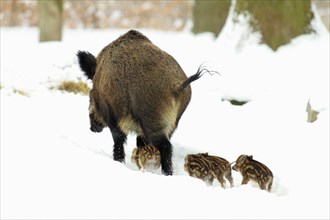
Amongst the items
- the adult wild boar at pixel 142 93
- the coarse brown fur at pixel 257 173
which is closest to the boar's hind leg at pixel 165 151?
the adult wild boar at pixel 142 93

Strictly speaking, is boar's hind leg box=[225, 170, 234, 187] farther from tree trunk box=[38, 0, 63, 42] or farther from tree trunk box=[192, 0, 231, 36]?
tree trunk box=[38, 0, 63, 42]

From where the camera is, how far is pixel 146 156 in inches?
279

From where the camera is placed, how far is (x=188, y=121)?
1019cm

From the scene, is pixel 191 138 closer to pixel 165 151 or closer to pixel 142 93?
pixel 165 151

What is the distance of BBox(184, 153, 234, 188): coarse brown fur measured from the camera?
22.6ft

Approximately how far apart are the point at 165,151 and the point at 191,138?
6.75ft

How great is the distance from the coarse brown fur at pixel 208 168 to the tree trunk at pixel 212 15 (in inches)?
310

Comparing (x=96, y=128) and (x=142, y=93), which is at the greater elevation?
(x=142, y=93)

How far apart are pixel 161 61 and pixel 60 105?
3.49m

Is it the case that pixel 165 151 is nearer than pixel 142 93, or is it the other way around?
pixel 142 93

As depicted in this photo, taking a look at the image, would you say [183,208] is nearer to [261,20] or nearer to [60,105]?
[60,105]

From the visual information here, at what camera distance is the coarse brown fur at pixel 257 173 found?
672cm

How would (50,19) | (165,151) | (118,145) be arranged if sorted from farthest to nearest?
(50,19) < (118,145) < (165,151)

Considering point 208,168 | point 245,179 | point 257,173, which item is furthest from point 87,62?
point 257,173
